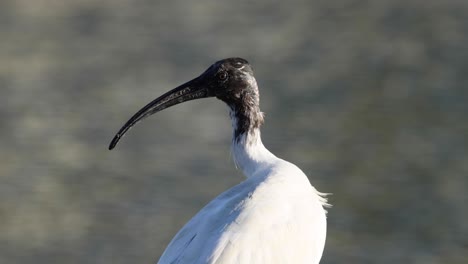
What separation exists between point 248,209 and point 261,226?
0.29 ft

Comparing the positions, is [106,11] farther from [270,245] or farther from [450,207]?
[270,245]

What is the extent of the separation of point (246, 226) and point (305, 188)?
51 cm

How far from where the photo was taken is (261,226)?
197 inches

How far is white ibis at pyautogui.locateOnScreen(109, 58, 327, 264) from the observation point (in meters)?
4.90

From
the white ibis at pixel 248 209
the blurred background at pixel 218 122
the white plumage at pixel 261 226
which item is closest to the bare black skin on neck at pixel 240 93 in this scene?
the white ibis at pixel 248 209

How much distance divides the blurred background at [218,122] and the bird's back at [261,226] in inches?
124

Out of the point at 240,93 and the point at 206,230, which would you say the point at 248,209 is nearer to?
the point at 206,230

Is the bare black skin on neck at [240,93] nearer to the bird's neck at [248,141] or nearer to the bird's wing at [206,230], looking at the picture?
the bird's neck at [248,141]

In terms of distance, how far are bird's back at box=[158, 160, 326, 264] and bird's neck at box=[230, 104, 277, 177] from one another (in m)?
0.17

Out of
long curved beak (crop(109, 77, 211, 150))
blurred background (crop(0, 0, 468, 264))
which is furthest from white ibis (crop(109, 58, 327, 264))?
blurred background (crop(0, 0, 468, 264))

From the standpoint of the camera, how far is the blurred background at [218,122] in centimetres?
873

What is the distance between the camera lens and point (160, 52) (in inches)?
408

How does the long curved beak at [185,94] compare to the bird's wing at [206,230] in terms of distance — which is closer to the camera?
the bird's wing at [206,230]

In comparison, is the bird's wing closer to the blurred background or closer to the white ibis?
the white ibis
